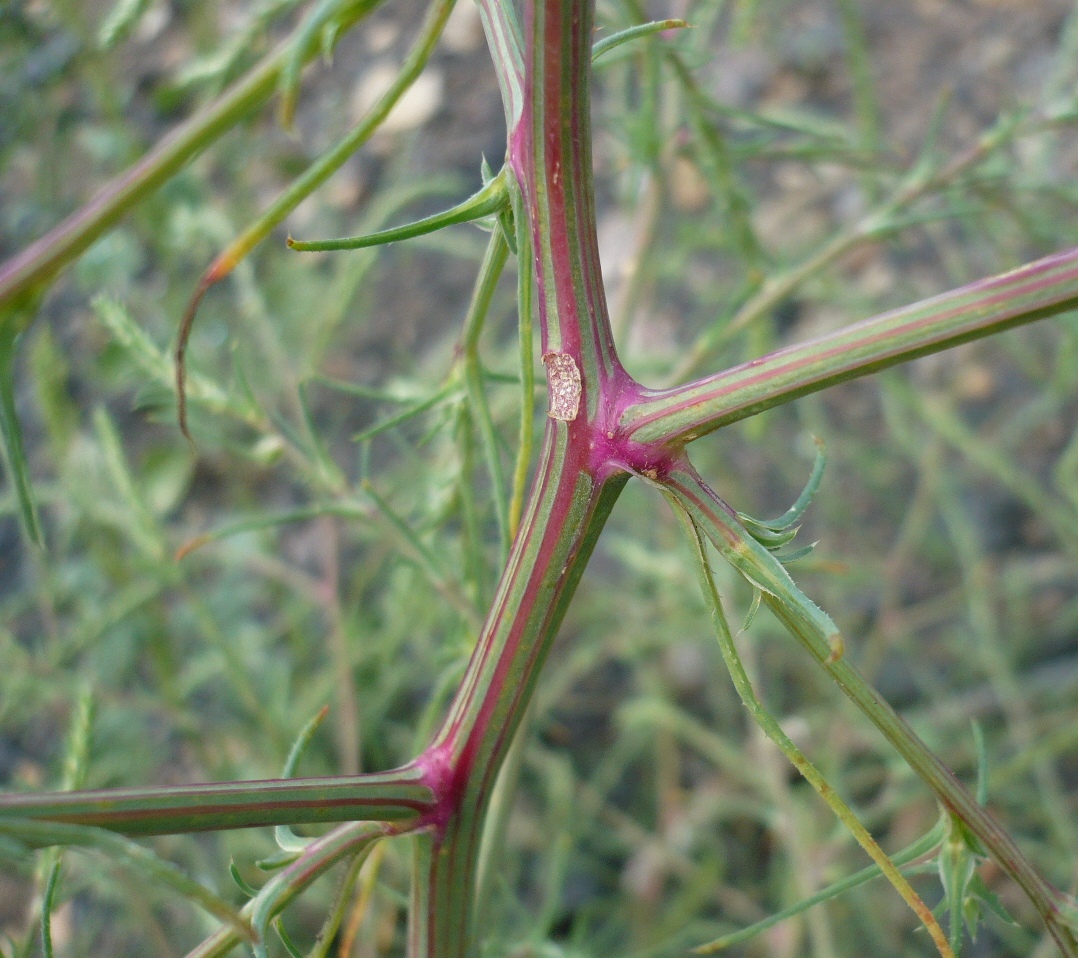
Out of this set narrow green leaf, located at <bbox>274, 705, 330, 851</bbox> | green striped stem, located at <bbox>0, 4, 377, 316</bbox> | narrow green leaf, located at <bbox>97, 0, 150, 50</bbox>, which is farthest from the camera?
narrow green leaf, located at <bbox>97, 0, 150, 50</bbox>

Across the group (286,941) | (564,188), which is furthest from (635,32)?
(286,941)

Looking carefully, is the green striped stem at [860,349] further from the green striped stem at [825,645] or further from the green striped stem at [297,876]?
the green striped stem at [297,876]

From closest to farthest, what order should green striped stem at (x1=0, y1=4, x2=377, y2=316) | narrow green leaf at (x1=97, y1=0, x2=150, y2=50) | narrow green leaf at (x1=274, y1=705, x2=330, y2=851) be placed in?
green striped stem at (x1=0, y1=4, x2=377, y2=316) < narrow green leaf at (x1=274, y1=705, x2=330, y2=851) < narrow green leaf at (x1=97, y1=0, x2=150, y2=50)

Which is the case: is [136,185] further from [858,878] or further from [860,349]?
[858,878]

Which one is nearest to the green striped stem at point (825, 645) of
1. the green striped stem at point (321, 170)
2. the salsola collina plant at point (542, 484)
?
the salsola collina plant at point (542, 484)

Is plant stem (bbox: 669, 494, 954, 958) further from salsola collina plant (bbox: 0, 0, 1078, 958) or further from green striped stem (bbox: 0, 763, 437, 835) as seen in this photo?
green striped stem (bbox: 0, 763, 437, 835)

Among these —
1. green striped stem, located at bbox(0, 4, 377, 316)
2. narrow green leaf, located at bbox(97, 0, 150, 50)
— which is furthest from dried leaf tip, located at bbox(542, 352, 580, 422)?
narrow green leaf, located at bbox(97, 0, 150, 50)

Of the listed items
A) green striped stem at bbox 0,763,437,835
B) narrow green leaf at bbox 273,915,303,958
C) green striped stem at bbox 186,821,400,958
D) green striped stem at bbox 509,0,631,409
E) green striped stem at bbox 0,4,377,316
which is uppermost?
green striped stem at bbox 0,4,377,316

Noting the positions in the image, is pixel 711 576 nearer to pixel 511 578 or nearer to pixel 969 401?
pixel 511 578
